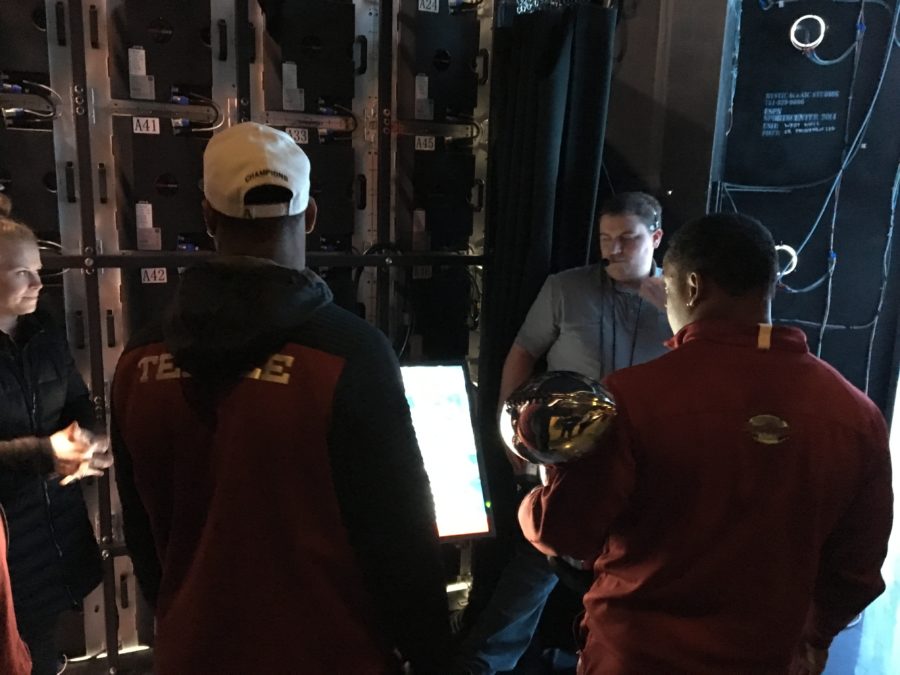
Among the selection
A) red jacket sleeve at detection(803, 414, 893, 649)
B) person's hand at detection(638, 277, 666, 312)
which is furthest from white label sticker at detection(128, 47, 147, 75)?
red jacket sleeve at detection(803, 414, 893, 649)

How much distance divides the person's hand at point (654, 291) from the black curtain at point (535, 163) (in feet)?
→ 1.30

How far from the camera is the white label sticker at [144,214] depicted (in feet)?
7.47

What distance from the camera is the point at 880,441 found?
1.29m

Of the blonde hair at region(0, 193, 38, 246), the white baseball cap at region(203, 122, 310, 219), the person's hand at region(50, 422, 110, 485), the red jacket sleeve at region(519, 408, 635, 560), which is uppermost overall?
the white baseball cap at region(203, 122, 310, 219)

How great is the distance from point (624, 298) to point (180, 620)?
173cm

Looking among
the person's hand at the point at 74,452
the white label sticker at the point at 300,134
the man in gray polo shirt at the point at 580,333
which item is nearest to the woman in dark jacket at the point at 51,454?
the person's hand at the point at 74,452

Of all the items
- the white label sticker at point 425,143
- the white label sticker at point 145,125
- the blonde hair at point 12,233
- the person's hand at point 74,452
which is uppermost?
the white label sticker at point 145,125

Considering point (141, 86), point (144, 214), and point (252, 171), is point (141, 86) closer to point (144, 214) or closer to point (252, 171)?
point (144, 214)

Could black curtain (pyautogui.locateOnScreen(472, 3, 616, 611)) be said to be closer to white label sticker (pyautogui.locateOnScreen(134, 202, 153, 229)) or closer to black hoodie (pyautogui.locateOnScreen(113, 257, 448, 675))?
white label sticker (pyautogui.locateOnScreen(134, 202, 153, 229))

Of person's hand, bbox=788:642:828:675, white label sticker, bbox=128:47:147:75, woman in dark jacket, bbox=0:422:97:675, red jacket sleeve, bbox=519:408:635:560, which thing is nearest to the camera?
red jacket sleeve, bbox=519:408:635:560

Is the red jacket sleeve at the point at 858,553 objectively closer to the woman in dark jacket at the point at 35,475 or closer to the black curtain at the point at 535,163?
the black curtain at the point at 535,163

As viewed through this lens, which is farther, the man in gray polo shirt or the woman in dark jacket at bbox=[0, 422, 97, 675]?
the man in gray polo shirt

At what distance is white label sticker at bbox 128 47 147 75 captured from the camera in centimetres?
220

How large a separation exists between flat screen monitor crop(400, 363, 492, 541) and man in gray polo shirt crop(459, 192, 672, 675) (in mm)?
161
